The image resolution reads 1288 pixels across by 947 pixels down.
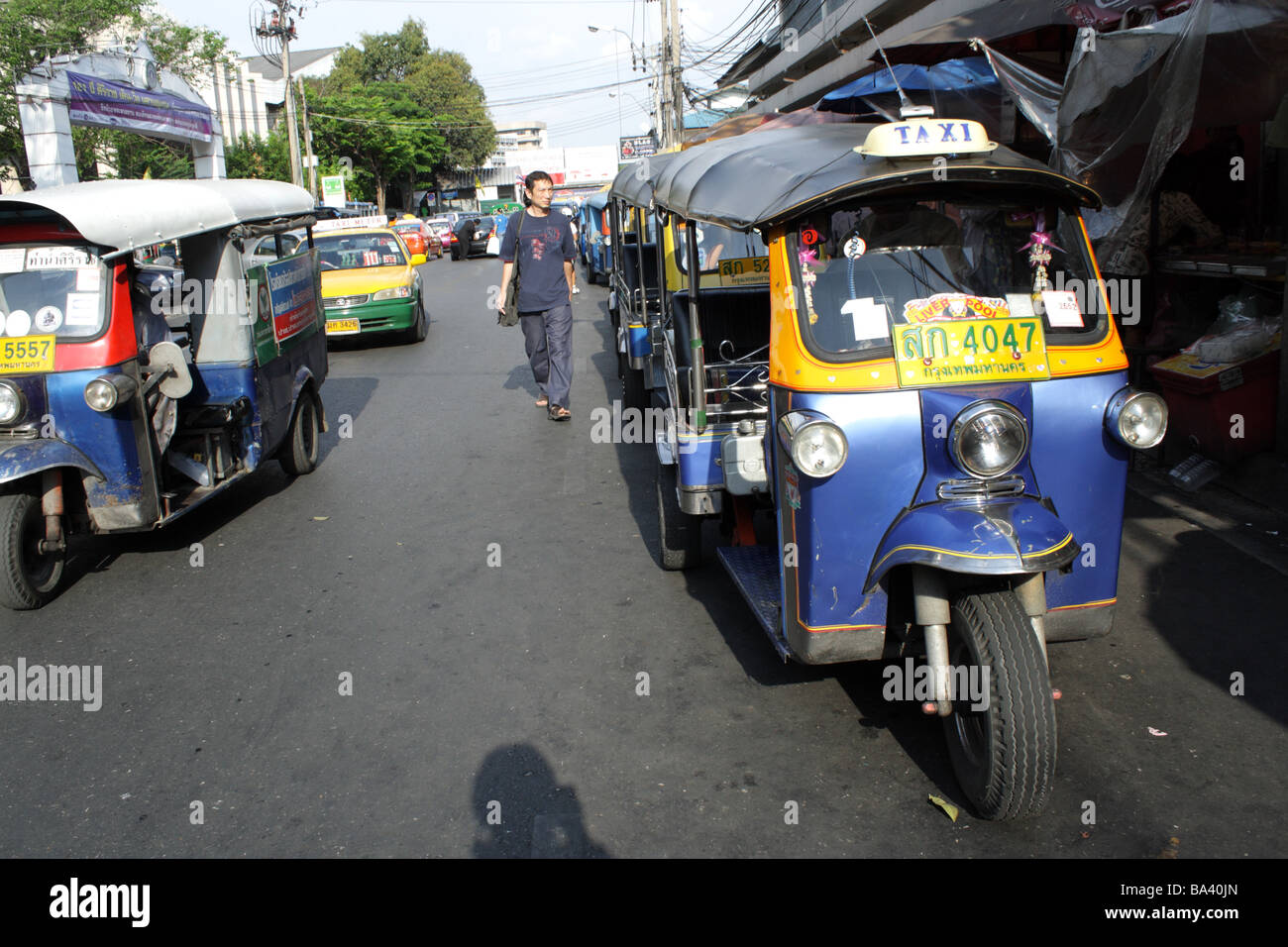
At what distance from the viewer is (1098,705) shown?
4.16 m

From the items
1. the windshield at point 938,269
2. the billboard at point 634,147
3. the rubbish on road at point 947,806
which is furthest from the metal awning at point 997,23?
the billboard at point 634,147

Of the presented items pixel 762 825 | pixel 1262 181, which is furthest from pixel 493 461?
pixel 1262 181

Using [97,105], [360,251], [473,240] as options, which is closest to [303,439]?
[360,251]

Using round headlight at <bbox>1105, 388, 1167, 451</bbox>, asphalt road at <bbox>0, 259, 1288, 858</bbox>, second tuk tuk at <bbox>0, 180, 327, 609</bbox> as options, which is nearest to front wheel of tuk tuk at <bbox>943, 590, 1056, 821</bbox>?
asphalt road at <bbox>0, 259, 1288, 858</bbox>

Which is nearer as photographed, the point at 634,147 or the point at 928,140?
the point at 928,140

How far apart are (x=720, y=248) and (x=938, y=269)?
11.9 ft

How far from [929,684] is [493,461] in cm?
571

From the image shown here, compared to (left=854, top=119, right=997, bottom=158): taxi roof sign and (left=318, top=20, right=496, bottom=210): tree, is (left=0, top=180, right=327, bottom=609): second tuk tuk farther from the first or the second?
(left=318, top=20, right=496, bottom=210): tree

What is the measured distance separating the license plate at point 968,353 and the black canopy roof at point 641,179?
4011 mm

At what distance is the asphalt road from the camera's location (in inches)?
137

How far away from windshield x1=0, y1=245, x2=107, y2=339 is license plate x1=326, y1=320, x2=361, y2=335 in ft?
29.3

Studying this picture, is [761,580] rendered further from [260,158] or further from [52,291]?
[260,158]

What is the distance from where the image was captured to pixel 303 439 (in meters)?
8.45

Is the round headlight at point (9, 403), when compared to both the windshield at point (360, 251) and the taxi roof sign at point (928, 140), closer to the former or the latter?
the taxi roof sign at point (928, 140)
